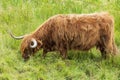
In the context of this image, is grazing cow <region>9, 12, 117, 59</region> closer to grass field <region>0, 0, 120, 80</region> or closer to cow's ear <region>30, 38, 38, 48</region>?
cow's ear <region>30, 38, 38, 48</region>

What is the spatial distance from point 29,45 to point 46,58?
0.42 metres

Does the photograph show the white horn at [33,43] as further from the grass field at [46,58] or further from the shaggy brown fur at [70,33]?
the grass field at [46,58]

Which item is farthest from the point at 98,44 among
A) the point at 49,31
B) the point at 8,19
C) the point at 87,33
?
the point at 8,19

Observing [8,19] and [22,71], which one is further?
[8,19]

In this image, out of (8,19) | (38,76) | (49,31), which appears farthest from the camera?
(8,19)

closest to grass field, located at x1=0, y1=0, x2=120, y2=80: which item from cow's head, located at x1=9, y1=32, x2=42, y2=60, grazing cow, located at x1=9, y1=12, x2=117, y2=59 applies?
cow's head, located at x1=9, y1=32, x2=42, y2=60

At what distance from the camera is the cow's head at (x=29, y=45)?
8535 millimetres

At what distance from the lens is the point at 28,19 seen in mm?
10148

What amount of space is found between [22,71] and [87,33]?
4.58ft

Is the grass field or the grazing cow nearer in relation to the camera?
the grass field

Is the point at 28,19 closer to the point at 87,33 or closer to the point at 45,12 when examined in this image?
the point at 45,12

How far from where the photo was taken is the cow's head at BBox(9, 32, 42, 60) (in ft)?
28.0

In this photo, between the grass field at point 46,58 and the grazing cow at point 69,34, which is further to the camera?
the grazing cow at point 69,34

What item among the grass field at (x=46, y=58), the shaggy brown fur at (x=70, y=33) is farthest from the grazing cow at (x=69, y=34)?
the grass field at (x=46, y=58)
